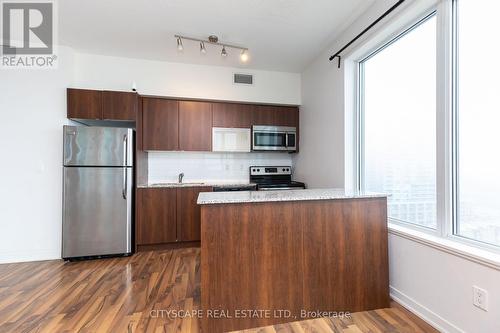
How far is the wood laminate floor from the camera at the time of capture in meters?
1.72

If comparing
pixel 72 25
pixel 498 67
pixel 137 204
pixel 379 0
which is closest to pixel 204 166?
pixel 137 204

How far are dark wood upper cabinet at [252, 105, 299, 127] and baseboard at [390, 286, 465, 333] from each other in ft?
8.90

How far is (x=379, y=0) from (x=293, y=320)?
112 inches

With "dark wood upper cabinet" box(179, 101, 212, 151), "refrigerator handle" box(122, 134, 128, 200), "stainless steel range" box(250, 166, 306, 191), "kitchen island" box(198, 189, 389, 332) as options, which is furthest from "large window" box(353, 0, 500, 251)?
"refrigerator handle" box(122, 134, 128, 200)

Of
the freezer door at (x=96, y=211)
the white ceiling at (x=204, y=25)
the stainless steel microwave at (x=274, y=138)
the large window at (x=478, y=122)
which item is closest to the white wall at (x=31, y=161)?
the freezer door at (x=96, y=211)

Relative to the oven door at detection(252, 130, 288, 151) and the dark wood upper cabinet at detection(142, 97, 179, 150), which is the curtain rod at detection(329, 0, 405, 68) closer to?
the oven door at detection(252, 130, 288, 151)

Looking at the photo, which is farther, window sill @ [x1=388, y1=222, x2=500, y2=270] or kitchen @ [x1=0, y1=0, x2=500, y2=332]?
kitchen @ [x1=0, y1=0, x2=500, y2=332]

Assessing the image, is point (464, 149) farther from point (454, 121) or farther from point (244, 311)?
point (244, 311)

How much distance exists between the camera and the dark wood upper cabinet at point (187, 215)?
336 centimetres

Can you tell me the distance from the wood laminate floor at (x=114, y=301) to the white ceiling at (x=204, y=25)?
2.75m

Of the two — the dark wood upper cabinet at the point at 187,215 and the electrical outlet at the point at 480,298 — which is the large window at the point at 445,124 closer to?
the electrical outlet at the point at 480,298

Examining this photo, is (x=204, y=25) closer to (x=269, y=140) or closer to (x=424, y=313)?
(x=269, y=140)

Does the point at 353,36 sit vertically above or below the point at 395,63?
above

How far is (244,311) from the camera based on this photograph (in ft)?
5.49
